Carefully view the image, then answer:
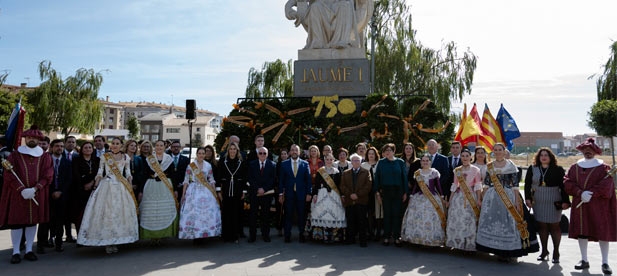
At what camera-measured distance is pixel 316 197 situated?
279 inches

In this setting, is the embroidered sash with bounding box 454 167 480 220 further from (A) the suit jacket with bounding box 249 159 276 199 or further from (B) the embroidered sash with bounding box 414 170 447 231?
(A) the suit jacket with bounding box 249 159 276 199

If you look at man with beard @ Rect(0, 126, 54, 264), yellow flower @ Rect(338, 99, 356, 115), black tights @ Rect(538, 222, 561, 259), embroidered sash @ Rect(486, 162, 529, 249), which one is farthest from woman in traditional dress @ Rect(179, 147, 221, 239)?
black tights @ Rect(538, 222, 561, 259)

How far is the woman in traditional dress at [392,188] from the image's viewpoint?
679 centimetres

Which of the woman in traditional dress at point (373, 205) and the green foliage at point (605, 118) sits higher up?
the green foliage at point (605, 118)

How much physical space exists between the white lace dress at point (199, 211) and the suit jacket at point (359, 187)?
207cm

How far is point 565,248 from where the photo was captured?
6.70 meters

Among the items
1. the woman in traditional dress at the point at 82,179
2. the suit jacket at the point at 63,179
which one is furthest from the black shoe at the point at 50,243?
the suit jacket at the point at 63,179

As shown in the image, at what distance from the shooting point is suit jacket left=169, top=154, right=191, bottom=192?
686cm

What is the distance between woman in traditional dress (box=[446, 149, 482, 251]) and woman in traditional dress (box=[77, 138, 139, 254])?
15.2 feet

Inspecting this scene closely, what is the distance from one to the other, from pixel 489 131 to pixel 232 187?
628 centimetres

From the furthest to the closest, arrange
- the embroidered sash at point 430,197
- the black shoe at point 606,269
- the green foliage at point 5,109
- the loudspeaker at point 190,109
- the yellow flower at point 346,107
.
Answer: the green foliage at point 5,109, the loudspeaker at point 190,109, the yellow flower at point 346,107, the embroidered sash at point 430,197, the black shoe at point 606,269

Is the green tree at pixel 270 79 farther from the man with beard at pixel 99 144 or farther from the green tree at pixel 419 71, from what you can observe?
the man with beard at pixel 99 144

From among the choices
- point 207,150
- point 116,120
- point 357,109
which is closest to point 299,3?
point 357,109

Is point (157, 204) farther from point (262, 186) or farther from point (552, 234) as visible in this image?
point (552, 234)
